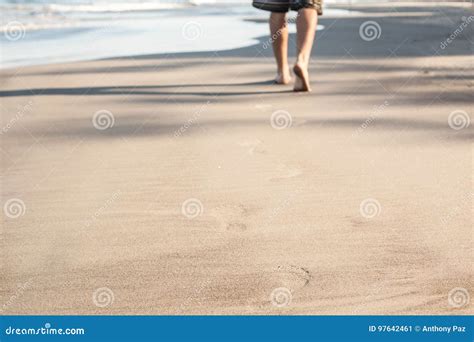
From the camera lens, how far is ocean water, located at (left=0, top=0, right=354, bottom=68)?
32.9ft

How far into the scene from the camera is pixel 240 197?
3795 mm

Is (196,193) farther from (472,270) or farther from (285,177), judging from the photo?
(472,270)

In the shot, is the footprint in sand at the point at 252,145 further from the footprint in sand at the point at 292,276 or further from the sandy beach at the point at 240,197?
the footprint in sand at the point at 292,276

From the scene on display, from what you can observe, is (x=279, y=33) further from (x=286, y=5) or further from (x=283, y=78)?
(x=283, y=78)

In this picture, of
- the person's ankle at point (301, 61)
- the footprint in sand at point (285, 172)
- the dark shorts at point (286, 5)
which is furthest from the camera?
the dark shorts at point (286, 5)

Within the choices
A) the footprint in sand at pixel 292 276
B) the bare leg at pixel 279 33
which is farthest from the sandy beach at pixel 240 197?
the bare leg at pixel 279 33

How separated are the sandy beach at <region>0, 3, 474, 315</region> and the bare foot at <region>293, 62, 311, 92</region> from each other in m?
0.09

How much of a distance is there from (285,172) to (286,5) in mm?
2708

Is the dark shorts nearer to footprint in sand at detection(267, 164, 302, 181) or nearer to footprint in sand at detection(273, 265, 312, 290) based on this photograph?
footprint in sand at detection(267, 164, 302, 181)

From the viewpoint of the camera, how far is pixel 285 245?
10.3 feet

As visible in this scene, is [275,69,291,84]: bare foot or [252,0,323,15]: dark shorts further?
[275,69,291,84]: bare foot

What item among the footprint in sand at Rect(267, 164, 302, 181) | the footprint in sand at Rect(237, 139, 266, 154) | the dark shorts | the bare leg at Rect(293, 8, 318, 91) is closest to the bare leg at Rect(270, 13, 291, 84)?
the dark shorts

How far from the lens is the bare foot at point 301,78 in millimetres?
6277

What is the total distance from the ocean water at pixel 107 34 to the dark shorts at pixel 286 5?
3114 millimetres
